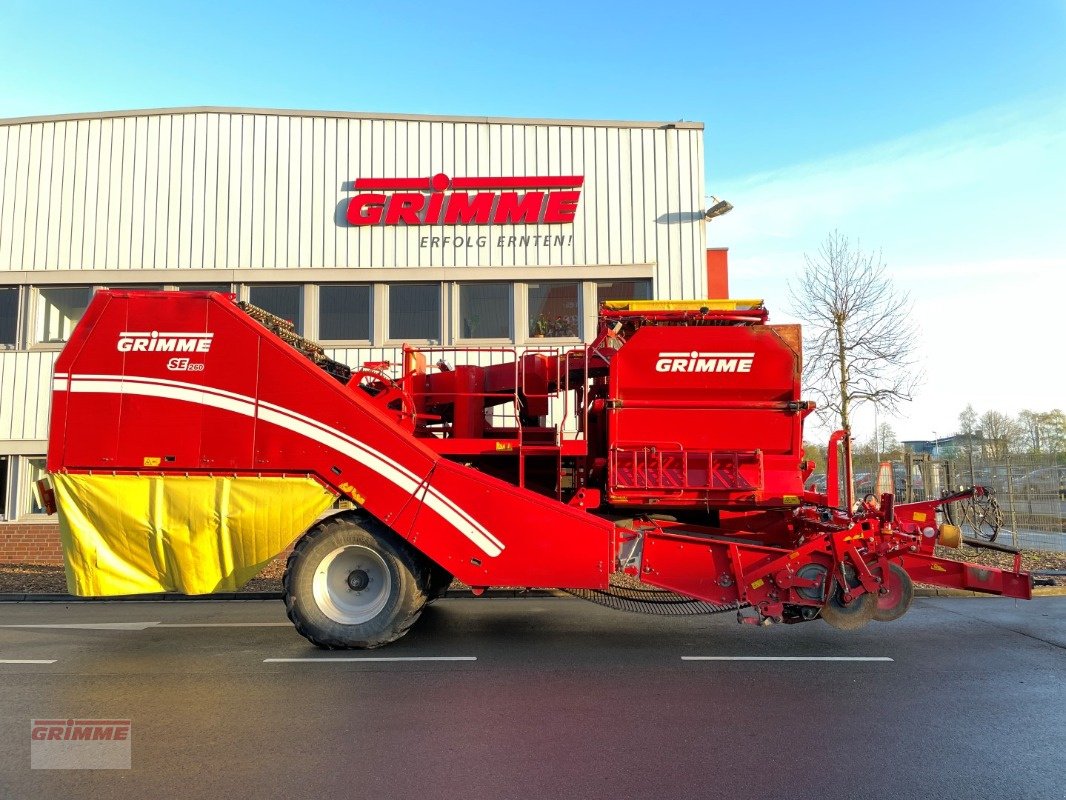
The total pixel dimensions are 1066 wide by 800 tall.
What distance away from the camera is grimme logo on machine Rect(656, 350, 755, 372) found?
690cm

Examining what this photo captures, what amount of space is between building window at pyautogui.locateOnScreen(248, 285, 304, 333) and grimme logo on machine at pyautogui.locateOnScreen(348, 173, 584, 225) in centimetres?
170

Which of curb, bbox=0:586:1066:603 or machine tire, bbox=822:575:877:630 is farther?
curb, bbox=0:586:1066:603

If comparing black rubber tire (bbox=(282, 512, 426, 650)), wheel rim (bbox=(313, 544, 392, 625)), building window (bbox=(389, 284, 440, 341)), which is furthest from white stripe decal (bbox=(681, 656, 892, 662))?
building window (bbox=(389, 284, 440, 341))

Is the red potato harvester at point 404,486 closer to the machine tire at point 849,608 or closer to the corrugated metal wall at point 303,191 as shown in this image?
the machine tire at point 849,608

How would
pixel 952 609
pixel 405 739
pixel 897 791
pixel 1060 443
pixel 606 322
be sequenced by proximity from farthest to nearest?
1. pixel 1060 443
2. pixel 952 609
3. pixel 606 322
4. pixel 405 739
5. pixel 897 791

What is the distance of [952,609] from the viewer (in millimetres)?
8898

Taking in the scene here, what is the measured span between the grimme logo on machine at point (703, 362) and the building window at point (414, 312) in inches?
281

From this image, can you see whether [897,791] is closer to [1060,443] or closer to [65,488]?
[65,488]

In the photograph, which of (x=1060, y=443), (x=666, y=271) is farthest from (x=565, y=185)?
(x=1060, y=443)

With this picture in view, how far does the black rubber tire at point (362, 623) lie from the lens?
6715 mm

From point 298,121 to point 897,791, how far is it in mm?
13596

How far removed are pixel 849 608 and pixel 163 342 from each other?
21.7ft

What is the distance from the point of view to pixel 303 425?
677 cm

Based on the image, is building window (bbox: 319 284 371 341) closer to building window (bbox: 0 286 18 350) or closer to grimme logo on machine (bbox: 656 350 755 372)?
building window (bbox: 0 286 18 350)
